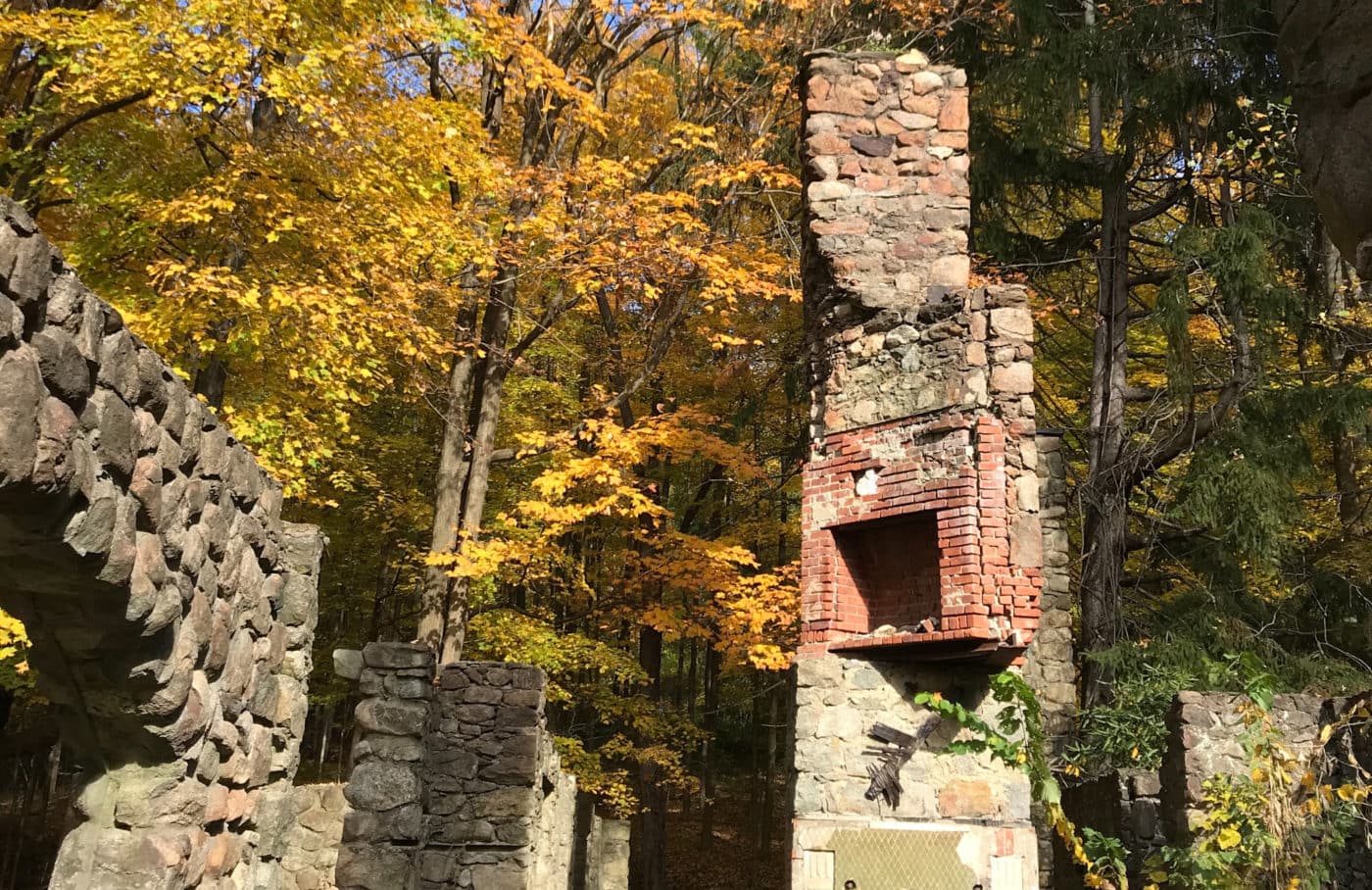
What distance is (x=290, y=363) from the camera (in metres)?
9.95

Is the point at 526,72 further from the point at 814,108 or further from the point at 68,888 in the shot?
the point at 68,888

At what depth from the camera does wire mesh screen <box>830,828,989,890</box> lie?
20.2 ft

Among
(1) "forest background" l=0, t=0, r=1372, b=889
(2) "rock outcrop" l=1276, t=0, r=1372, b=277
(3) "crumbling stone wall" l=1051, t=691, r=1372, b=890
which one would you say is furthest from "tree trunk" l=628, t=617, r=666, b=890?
(2) "rock outcrop" l=1276, t=0, r=1372, b=277

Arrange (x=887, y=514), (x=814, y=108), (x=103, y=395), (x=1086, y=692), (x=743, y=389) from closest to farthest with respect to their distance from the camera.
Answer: (x=103, y=395)
(x=887, y=514)
(x=814, y=108)
(x=1086, y=692)
(x=743, y=389)

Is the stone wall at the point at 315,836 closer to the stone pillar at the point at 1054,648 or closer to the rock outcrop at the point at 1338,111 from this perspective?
the stone pillar at the point at 1054,648

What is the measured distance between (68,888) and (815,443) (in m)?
5.14

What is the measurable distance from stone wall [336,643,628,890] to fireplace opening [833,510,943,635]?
281 cm

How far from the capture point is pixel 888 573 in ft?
23.7

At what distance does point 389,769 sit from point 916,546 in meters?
4.25

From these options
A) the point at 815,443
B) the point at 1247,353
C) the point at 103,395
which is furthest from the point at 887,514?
the point at 1247,353

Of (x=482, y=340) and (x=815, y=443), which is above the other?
(x=482, y=340)

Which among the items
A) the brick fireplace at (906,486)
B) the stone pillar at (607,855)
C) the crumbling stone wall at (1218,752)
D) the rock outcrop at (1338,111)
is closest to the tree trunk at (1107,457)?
the crumbling stone wall at (1218,752)

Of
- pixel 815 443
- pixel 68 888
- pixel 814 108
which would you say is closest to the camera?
pixel 68 888

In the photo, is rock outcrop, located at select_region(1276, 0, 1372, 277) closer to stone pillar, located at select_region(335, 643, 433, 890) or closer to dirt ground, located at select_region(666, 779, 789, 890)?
stone pillar, located at select_region(335, 643, 433, 890)
